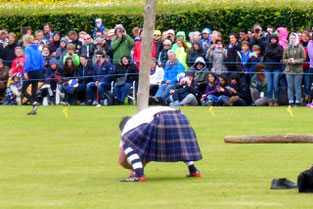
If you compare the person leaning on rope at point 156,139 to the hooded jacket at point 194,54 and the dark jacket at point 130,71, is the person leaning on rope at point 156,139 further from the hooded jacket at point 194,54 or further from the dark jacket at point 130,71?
the dark jacket at point 130,71

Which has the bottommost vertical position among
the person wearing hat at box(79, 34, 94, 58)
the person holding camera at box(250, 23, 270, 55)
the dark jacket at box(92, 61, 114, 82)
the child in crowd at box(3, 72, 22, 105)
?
the child in crowd at box(3, 72, 22, 105)

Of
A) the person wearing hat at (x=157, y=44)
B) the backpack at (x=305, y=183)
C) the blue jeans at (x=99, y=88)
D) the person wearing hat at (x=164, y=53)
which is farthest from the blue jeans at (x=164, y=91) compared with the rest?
the backpack at (x=305, y=183)

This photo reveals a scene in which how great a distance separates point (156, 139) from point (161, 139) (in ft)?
0.18

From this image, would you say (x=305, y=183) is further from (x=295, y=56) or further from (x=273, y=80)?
(x=273, y=80)

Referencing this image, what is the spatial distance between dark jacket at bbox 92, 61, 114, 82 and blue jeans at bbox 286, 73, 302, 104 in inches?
196

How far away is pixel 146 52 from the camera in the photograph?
13.8 m

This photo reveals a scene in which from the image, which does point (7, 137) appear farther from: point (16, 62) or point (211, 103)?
point (16, 62)

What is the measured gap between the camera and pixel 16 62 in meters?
24.8

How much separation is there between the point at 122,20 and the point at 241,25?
14.7 feet

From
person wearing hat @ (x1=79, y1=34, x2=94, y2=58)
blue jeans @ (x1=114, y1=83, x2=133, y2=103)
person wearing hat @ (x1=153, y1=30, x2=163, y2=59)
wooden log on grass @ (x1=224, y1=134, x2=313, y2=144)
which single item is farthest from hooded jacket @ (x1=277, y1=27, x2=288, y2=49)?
wooden log on grass @ (x1=224, y1=134, x2=313, y2=144)

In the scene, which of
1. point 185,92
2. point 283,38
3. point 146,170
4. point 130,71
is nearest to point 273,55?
point 283,38

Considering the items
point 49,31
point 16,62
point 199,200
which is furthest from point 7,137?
point 49,31

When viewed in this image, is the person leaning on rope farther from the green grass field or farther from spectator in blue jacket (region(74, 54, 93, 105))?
spectator in blue jacket (region(74, 54, 93, 105))

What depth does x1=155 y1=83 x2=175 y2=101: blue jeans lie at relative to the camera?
73.8ft
